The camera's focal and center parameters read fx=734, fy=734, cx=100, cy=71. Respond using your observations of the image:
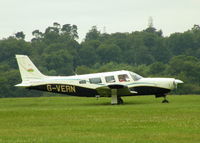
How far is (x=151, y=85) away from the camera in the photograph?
40.7 meters

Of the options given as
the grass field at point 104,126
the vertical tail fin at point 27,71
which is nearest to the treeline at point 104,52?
the vertical tail fin at point 27,71

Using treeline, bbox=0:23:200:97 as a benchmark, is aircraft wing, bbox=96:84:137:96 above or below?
below

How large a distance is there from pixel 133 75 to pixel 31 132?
16.9m

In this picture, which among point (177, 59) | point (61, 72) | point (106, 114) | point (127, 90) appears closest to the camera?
point (106, 114)

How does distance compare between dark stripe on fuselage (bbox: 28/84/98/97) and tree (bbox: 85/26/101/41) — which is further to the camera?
tree (bbox: 85/26/101/41)

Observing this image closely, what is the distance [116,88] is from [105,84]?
0.74m

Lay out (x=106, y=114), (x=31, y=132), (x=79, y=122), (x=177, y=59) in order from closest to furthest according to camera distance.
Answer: (x=31, y=132) < (x=79, y=122) < (x=106, y=114) < (x=177, y=59)

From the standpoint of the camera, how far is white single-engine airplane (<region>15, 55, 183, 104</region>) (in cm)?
4062

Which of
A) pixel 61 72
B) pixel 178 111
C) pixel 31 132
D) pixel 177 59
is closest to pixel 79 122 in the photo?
pixel 31 132

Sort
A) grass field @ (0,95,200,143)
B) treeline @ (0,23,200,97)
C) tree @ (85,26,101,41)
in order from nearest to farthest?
grass field @ (0,95,200,143), treeline @ (0,23,200,97), tree @ (85,26,101,41)

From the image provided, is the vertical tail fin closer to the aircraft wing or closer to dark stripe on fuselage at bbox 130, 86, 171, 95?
the aircraft wing

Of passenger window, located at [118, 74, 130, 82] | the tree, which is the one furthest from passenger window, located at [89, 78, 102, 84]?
the tree

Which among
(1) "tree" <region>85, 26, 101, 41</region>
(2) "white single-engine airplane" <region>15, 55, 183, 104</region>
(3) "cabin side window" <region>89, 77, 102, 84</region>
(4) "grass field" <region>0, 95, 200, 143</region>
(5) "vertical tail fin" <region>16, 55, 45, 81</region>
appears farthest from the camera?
(1) "tree" <region>85, 26, 101, 41</region>

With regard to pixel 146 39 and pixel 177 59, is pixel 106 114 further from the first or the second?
pixel 146 39
